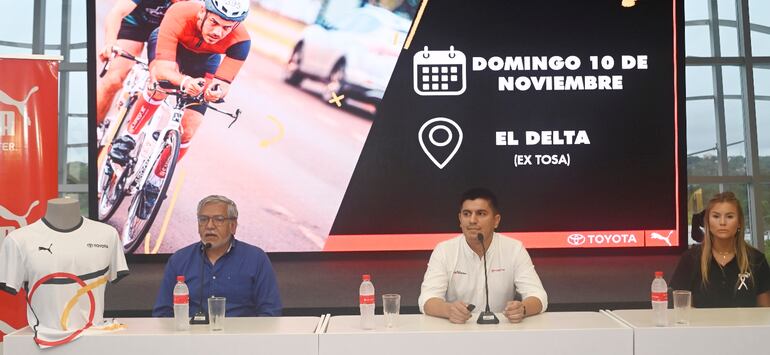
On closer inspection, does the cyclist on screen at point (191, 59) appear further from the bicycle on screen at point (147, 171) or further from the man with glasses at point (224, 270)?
the man with glasses at point (224, 270)

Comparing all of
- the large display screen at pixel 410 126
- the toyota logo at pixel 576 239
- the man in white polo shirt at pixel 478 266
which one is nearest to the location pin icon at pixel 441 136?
the large display screen at pixel 410 126

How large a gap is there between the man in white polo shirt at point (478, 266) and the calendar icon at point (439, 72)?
7.35 ft

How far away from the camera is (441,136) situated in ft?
18.4

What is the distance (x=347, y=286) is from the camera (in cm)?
564

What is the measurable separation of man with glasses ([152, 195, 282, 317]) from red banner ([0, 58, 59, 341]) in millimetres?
1365

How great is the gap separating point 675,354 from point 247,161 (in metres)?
3.52

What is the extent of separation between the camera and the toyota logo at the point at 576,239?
566cm

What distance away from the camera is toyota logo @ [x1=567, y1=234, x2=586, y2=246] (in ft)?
18.6

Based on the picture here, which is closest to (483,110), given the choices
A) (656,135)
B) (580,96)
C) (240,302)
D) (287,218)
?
(580,96)

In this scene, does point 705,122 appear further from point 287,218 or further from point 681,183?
point 287,218

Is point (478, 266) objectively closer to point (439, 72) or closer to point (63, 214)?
point (63, 214)

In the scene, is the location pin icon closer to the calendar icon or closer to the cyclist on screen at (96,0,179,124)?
the calendar icon

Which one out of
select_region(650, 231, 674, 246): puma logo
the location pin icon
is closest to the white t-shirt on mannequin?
the location pin icon

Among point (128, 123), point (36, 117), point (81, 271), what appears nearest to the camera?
point (81, 271)
